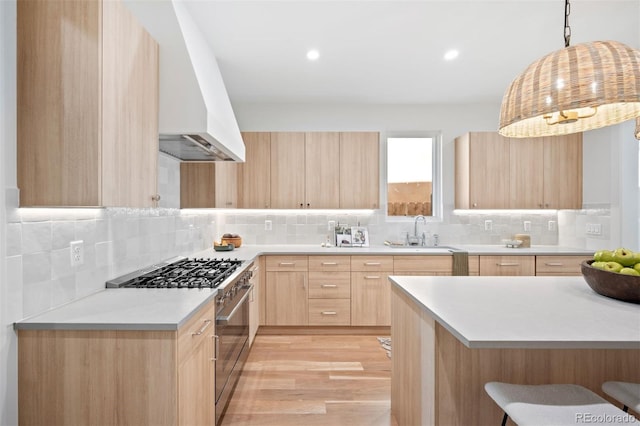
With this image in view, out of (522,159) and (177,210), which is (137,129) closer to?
(177,210)

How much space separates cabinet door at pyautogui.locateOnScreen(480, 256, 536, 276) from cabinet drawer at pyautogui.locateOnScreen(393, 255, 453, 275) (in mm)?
376

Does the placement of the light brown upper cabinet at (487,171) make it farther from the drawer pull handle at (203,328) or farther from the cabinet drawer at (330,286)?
the drawer pull handle at (203,328)

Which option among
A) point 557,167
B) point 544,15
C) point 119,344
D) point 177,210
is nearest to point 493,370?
point 119,344

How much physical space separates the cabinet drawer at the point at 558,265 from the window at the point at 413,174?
4.27ft

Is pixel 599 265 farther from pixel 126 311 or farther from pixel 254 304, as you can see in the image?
pixel 254 304

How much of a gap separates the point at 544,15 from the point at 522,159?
1.85 m

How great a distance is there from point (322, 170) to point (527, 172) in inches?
93.9

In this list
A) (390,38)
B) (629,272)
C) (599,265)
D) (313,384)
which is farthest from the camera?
(390,38)

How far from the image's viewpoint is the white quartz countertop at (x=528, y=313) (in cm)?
108

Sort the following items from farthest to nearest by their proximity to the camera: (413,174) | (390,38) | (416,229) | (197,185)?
1. (413,174)
2. (416,229)
3. (197,185)
4. (390,38)

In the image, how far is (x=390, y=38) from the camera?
276cm

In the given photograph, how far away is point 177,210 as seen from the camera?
3.10 m

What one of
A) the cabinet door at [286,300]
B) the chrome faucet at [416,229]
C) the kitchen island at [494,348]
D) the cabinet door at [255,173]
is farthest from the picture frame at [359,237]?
the kitchen island at [494,348]

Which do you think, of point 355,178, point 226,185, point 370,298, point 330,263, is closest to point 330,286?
point 330,263
